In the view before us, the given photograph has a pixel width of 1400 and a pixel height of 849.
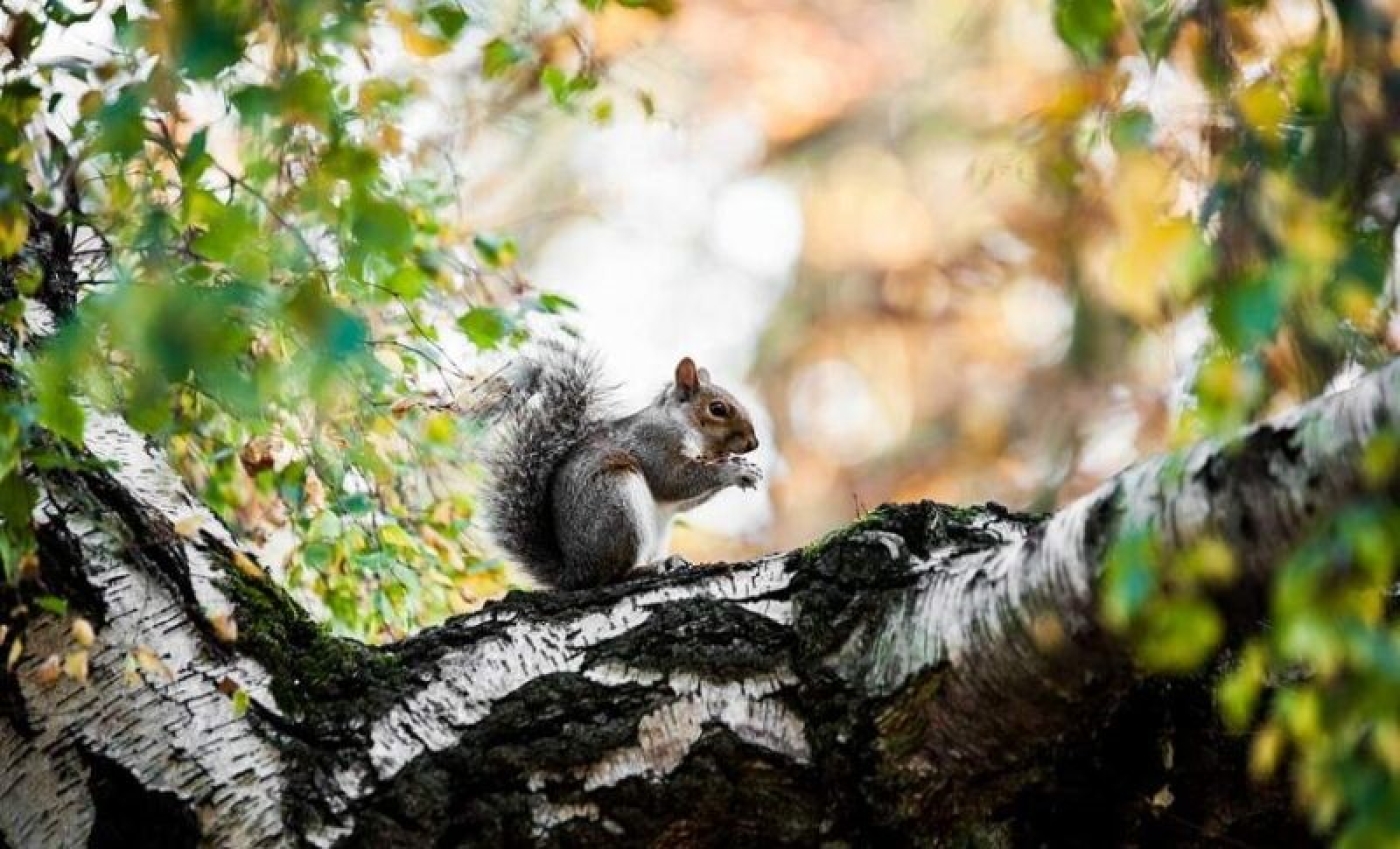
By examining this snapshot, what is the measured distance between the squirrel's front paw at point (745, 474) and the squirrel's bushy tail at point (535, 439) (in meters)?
0.33

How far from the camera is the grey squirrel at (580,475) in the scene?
3.15 m

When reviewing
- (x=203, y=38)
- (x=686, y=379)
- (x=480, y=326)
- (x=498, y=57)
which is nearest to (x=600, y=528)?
(x=686, y=379)

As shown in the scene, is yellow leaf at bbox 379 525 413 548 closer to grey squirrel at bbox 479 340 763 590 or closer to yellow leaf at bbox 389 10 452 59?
grey squirrel at bbox 479 340 763 590

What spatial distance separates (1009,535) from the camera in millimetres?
2078

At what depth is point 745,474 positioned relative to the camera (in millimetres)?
3539

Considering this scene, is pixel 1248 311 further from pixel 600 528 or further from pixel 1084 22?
pixel 600 528

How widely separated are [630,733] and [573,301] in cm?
104

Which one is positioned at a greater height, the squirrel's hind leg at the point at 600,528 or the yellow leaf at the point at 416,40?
the squirrel's hind leg at the point at 600,528

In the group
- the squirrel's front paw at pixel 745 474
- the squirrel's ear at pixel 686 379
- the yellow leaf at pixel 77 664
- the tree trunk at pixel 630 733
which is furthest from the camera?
the squirrel's ear at pixel 686 379

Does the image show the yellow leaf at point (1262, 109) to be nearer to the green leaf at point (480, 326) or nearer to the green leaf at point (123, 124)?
the green leaf at point (123, 124)

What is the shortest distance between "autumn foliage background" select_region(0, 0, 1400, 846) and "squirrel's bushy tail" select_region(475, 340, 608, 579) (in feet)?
0.26

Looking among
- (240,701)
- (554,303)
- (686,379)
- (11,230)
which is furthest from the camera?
→ (686,379)

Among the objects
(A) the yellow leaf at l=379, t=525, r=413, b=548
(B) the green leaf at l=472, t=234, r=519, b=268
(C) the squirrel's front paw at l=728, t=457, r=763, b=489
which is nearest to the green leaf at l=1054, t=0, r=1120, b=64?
(A) the yellow leaf at l=379, t=525, r=413, b=548

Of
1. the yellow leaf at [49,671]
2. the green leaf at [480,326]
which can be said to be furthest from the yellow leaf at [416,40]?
the yellow leaf at [49,671]
